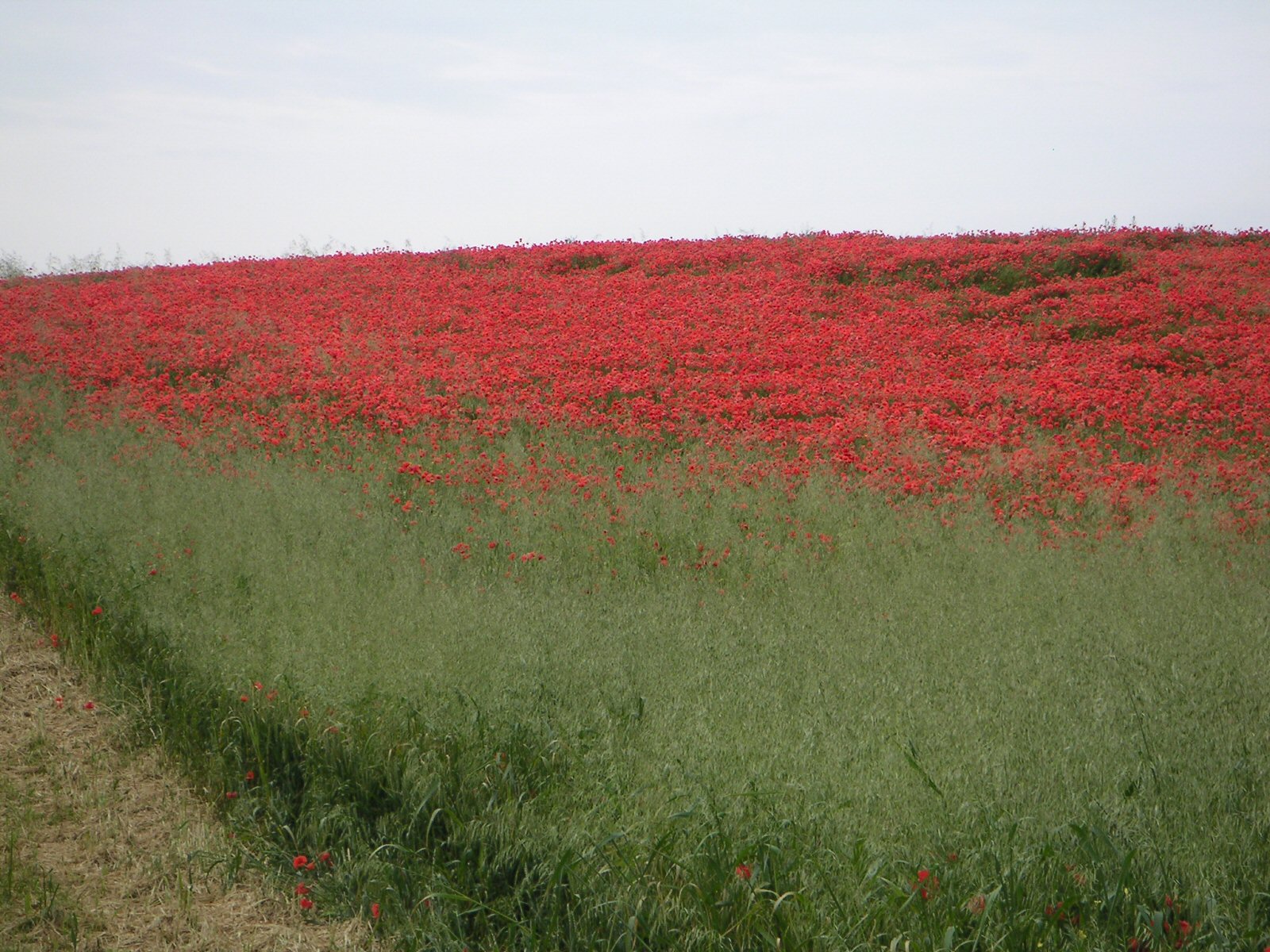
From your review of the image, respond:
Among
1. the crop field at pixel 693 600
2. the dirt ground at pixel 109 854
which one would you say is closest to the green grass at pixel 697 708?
the crop field at pixel 693 600

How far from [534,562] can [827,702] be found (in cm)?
283

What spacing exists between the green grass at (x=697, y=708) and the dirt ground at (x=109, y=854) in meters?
0.20

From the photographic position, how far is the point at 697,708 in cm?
479

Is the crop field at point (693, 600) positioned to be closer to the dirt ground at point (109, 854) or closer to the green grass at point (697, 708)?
the green grass at point (697, 708)

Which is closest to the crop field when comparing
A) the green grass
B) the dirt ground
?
the green grass

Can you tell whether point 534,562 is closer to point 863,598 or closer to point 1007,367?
point 863,598

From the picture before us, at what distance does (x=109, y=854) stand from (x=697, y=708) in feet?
9.91

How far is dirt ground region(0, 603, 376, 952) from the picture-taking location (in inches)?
160

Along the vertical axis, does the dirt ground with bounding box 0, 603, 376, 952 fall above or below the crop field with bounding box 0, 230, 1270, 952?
below

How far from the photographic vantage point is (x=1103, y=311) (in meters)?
13.2

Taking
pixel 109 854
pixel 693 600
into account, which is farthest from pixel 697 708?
pixel 109 854

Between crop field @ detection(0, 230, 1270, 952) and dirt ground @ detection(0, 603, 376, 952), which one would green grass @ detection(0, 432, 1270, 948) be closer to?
crop field @ detection(0, 230, 1270, 952)

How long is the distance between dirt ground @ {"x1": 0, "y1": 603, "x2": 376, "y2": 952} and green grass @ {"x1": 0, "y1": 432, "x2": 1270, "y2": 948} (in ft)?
0.65

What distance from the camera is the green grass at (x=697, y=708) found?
3584 millimetres
